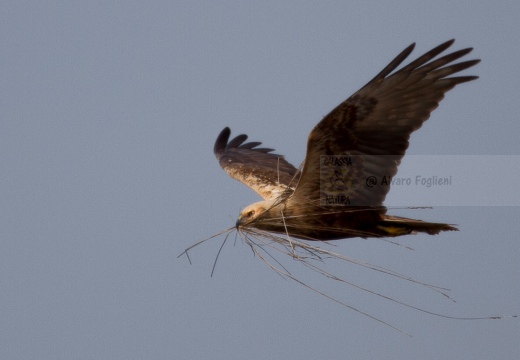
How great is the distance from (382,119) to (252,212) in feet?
3.57

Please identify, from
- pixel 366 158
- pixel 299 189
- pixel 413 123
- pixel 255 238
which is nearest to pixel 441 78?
pixel 413 123

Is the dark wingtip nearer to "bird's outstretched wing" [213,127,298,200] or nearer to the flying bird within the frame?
"bird's outstretched wing" [213,127,298,200]

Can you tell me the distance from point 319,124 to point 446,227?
1163 millimetres

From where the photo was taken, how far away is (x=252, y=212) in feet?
18.2

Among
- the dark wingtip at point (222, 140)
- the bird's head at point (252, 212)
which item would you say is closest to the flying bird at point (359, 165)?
the bird's head at point (252, 212)

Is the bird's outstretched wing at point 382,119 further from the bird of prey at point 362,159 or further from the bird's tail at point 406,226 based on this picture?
the bird's tail at point 406,226

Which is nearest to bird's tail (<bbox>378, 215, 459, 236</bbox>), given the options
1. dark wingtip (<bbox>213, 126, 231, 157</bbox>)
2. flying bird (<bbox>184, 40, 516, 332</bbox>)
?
flying bird (<bbox>184, 40, 516, 332</bbox>)

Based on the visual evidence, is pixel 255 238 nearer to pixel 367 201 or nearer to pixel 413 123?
pixel 367 201

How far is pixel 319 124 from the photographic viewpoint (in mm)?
5070

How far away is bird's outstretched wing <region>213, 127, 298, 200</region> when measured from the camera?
6.79 meters

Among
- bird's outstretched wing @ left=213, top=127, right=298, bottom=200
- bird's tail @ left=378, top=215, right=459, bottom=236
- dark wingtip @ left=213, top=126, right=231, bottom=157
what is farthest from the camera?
dark wingtip @ left=213, top=126, right=231, bottom=157

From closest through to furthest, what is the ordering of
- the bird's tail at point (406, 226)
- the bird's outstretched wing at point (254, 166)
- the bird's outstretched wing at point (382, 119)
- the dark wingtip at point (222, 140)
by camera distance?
the bird's outstretched wing at point (382, 119), the bird's tail at point (406, 226), the bird's outstretched wing at point (254, 166), the dark wingtip at point (222, 140)

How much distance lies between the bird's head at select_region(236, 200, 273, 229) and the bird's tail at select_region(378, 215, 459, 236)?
2.65 ft

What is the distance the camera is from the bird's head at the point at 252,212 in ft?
17.9
